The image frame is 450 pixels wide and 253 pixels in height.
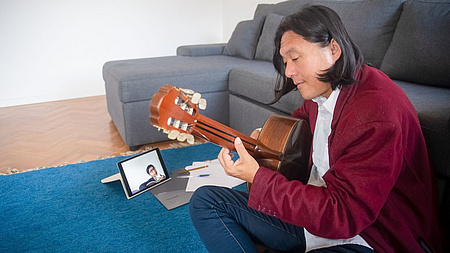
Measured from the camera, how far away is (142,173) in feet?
6.00

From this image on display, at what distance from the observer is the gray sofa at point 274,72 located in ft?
4.45

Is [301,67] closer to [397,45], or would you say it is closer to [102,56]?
[397,45]

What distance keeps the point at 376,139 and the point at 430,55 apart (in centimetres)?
118

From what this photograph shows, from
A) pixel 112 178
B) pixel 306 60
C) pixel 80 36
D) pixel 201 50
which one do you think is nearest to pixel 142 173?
pixel 112 178

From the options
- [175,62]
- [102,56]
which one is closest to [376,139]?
[175,62]

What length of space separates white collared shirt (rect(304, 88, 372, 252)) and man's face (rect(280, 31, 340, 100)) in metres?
0.06

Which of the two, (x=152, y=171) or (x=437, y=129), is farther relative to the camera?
(x=152, y=171)

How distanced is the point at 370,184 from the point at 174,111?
444mm

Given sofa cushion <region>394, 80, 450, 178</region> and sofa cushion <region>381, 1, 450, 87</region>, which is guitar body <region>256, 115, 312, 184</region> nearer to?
sofa cushion <region>394, 80, 450, 178</region>

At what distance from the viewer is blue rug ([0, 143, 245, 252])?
4.65ft

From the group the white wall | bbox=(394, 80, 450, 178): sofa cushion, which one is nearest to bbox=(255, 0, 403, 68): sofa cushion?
bbox=(394, 80, 450, 178): sofa cushion

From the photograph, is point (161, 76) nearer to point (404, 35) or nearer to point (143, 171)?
point (143, 171)

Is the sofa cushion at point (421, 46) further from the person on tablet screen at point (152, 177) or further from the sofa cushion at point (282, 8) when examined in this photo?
the person on tablet screen at point (152, 177)

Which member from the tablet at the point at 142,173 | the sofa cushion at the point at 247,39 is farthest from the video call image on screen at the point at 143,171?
the sofa cushion at the point at 247,39
